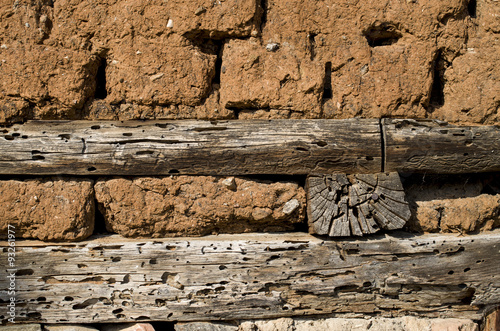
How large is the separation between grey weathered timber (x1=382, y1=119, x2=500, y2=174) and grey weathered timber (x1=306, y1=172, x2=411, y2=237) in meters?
0.18

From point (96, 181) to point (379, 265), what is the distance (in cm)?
191

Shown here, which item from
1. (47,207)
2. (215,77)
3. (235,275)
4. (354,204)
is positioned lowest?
(235,275)

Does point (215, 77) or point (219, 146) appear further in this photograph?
point (215, 77)

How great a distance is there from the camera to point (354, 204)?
231cm

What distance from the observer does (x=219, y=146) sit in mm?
2299

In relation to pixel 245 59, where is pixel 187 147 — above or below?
below

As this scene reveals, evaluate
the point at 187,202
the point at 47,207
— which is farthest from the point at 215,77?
the point at 47,207

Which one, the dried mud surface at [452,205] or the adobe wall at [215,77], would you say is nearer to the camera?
the adobe wall at [215,77]

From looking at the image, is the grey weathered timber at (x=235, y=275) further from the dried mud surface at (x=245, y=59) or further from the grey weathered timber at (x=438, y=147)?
the dried mud surface at (x=245, y=59)

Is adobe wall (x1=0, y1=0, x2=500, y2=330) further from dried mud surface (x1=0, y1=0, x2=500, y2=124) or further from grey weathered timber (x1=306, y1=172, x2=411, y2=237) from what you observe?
grey weathered timber (x1=306, y1=172, x2=411, y2=237)

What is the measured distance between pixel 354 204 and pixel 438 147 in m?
0.67

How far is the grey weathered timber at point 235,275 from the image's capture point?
2.31 metres

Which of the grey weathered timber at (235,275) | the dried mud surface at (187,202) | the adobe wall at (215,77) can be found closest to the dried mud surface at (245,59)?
the adobe wall at (215,77)

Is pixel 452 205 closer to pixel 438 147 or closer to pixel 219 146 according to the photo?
pixel 438 147
